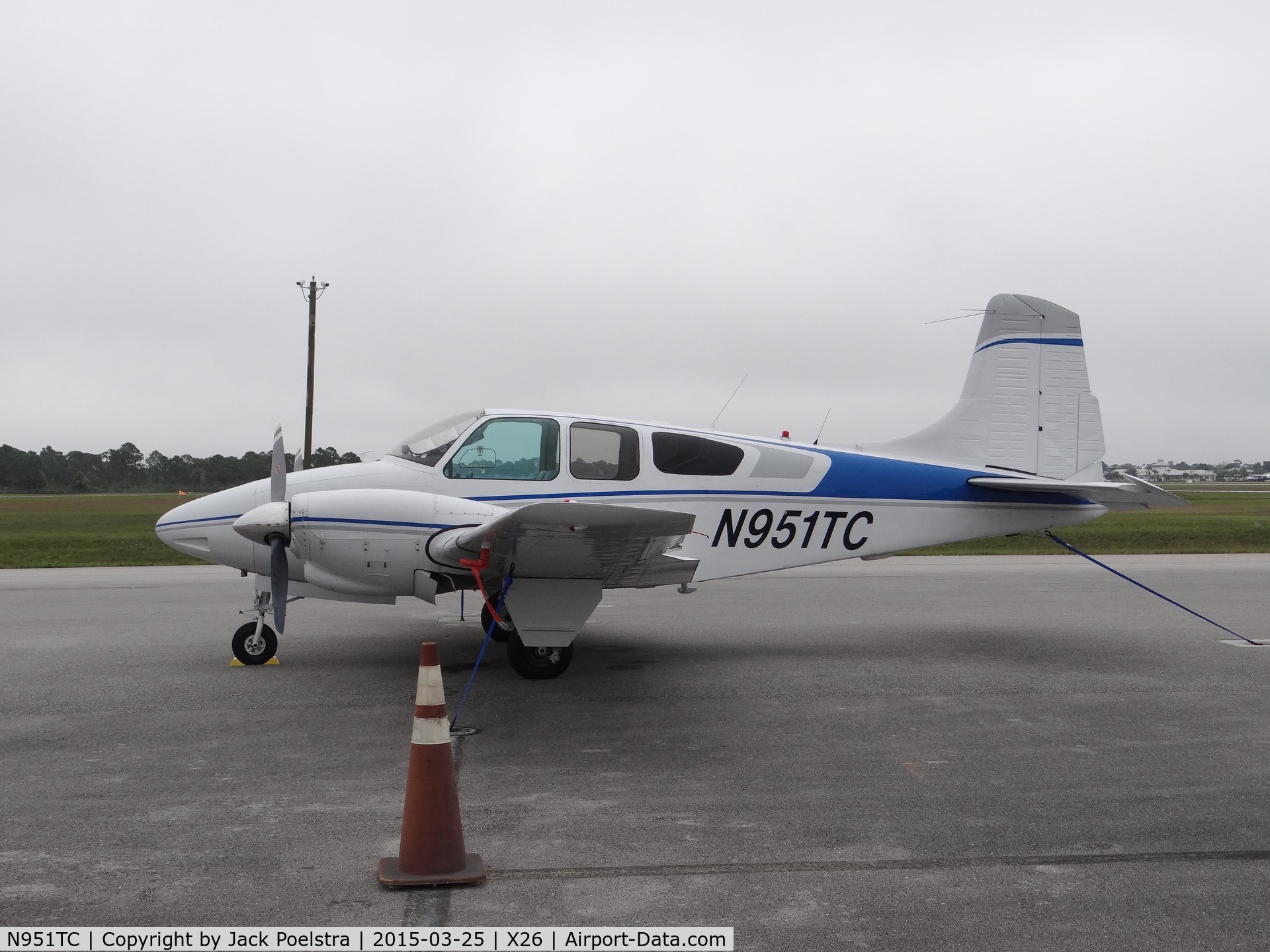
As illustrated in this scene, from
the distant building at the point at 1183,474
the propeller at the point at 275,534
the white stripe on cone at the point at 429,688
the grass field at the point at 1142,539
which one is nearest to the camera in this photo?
the white stripe on cone at the point at 429,688

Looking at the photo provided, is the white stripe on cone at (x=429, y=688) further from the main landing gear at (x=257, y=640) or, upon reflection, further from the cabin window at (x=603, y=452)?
the main landing gear at (x=257, y=640)

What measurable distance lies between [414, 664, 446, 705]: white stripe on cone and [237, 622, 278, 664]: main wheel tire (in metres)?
5.35

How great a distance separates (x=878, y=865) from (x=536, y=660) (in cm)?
439

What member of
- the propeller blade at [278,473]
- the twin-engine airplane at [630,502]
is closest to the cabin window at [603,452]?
the twin-engine airplane at [630,502]

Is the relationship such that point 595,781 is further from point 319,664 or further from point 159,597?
point 159,597

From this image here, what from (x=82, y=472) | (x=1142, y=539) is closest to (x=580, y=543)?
(x=1142, y=539)

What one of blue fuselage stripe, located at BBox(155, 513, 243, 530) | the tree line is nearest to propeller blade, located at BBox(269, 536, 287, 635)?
blue fuselage stripe, located at BBox(155, 513, 243, 530)

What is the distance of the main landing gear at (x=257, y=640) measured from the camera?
8.59 m

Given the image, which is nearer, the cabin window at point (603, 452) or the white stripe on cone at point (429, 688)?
the white stripe on cone at point (429, 688)

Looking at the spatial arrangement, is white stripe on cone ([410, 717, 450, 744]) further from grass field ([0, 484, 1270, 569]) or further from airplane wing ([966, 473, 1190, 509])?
grass field ([0, 484, 1270, 569])

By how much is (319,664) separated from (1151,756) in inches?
271

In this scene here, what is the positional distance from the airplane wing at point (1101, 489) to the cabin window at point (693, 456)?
8.52ft

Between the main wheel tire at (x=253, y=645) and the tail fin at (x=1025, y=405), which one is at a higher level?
the tail fin at (x=1025, y=405)

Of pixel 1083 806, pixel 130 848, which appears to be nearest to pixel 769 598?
pixel 1083 806
